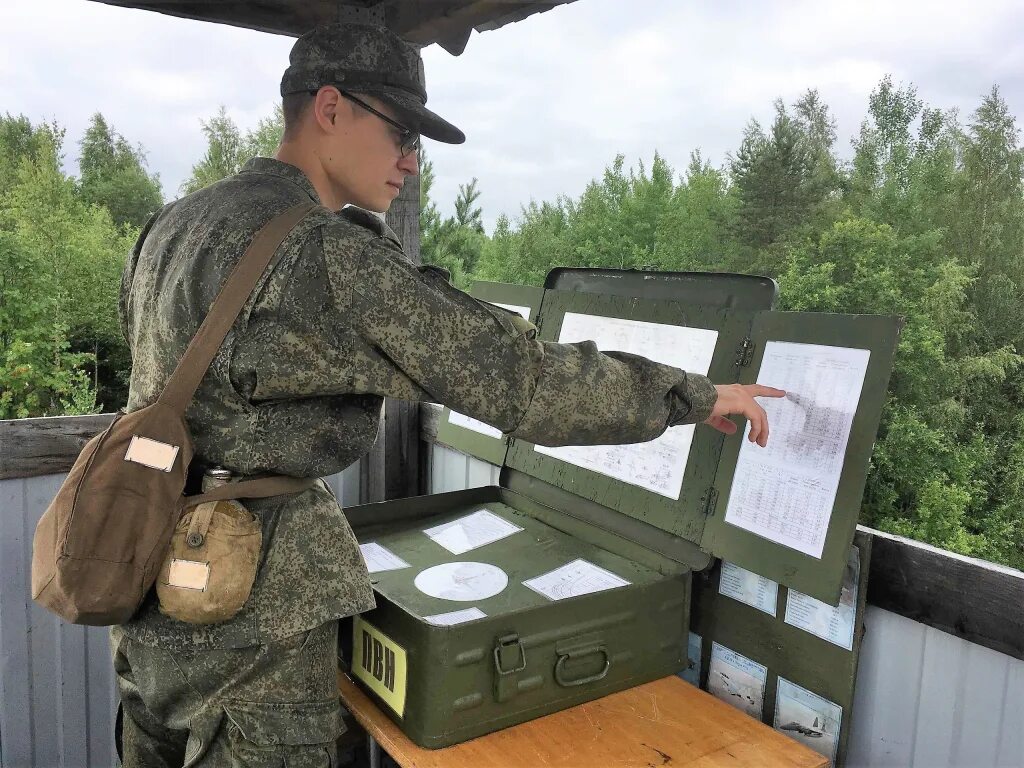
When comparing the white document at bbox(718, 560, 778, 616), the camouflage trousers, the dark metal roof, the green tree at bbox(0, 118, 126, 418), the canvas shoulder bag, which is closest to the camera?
the canvas shoulder bag

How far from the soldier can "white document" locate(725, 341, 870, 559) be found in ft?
0.27

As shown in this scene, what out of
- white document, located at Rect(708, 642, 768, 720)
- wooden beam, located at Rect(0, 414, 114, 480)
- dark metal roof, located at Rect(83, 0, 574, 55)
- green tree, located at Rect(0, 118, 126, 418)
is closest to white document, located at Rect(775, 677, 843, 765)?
white document, located at Rect(708, 642, 768, 720)

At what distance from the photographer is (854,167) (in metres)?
25.7

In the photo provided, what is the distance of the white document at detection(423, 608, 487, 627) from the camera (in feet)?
4.60

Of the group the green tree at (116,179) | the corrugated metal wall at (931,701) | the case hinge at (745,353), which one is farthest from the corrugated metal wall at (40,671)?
the green tree at (116,179)

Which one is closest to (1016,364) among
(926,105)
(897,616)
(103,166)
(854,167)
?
(854,167)

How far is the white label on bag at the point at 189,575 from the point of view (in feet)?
3.79

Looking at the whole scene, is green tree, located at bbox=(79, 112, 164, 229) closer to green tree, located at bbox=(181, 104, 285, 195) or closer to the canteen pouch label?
green tree, located at bbox=(181, 104, 285, 195)

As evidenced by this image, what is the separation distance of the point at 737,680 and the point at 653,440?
0.54 m

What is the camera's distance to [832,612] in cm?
145

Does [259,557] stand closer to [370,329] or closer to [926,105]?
[370,329]

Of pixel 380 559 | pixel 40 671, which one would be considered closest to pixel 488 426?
pixel 380 559

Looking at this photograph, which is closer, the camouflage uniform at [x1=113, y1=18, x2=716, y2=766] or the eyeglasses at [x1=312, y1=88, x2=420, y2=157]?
the camouflage uniform at [x1=113, y1=18, x2=716, y2=766]

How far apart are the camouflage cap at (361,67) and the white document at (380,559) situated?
3.03ft
